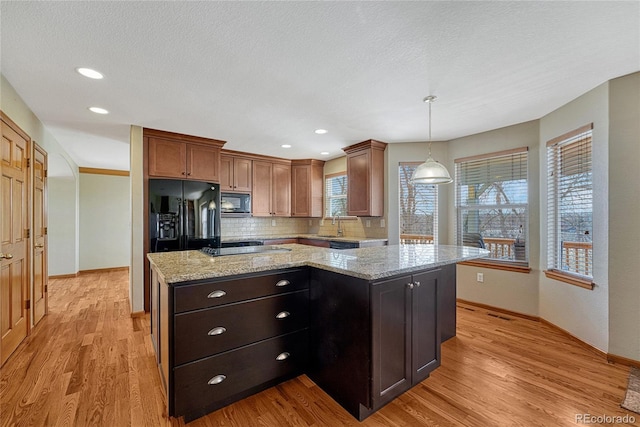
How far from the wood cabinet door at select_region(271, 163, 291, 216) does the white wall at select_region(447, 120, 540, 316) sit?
294cm

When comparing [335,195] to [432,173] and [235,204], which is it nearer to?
[235,204]

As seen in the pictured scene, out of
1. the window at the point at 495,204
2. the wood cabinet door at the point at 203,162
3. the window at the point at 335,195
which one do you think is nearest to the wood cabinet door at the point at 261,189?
the wood cabinet door at the point at 203,162

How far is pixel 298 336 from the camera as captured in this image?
83.2 inches

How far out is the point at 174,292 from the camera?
163 centimetres

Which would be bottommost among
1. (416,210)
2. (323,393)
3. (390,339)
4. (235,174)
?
(323,393)

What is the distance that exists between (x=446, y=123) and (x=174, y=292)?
11.3ft

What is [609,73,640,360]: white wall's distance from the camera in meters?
2.38

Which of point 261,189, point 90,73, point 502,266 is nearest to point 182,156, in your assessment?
point 261,189

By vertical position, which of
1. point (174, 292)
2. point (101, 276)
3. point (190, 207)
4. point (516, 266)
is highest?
point (190, 207)

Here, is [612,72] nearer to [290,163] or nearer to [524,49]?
[524,49]

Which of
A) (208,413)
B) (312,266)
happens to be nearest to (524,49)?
(312,266)

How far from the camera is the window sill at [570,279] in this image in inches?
107

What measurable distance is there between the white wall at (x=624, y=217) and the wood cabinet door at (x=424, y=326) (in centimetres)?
167

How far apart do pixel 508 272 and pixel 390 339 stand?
8.98 ft
